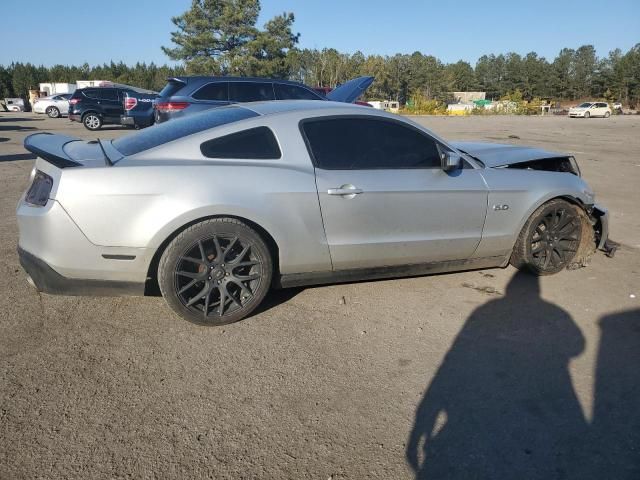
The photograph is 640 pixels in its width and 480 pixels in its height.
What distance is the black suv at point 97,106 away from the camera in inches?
775

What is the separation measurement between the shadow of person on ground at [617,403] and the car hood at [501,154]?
1.48m

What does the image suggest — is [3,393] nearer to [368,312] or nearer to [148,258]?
[148,258]

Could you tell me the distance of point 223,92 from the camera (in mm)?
10758

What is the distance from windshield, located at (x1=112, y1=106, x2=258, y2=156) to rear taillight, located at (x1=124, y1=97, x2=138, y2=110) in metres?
16.7

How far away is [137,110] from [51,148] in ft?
56.9

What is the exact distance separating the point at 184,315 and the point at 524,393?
6.91ft

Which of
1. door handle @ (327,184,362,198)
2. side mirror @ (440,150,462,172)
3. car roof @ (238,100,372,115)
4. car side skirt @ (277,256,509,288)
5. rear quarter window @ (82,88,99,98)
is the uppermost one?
rear quarter window @ (82,88,99,98)

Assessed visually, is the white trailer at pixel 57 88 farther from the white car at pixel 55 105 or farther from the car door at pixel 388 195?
the car door at pixel 388 195

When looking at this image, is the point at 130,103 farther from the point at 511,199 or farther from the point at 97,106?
the point at 511,199

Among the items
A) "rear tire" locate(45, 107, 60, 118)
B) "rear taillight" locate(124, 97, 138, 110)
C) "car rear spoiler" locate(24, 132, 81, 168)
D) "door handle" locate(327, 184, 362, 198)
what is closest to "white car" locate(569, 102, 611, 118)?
"rear taillight" locate(124, 97, 138, 110)

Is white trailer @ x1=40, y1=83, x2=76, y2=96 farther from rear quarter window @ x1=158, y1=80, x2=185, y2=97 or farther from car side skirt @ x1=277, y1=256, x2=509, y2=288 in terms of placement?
car side skirt @ x1=277, y1=256, x2=509, y2=288

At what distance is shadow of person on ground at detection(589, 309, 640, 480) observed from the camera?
2.15 meters

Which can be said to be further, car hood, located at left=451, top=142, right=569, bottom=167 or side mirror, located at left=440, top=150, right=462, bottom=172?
car hood, located at left=451, top=142, right=569, bottom=167

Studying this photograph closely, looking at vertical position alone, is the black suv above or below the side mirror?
above
